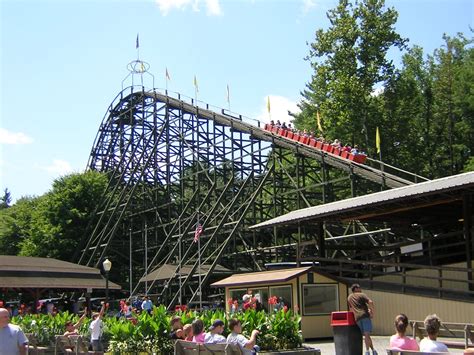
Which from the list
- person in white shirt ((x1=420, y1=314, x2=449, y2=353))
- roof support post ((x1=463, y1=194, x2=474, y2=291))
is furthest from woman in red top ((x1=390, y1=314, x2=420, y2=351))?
roof support post ((x1=463, y1=194, x2=474, y2=291))

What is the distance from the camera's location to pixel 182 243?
136ft

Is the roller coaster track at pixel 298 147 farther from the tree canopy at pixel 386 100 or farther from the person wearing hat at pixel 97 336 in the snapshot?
the person wearing hat at pixel 97 336

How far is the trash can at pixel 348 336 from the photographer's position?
13.1m

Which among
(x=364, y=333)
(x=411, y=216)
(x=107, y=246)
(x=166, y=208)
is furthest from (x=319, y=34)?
(x=364, y=333)

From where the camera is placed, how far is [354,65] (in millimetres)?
45281

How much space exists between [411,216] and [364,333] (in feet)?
42.2

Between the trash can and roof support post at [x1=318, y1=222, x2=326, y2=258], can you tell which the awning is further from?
the trash can

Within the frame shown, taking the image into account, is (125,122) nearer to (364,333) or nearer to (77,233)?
(77,233)

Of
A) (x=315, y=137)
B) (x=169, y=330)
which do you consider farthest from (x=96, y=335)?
(x=315, y=137)

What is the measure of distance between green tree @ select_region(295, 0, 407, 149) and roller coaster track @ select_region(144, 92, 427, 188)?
223 inches

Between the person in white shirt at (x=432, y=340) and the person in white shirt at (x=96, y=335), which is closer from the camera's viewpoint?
the person in white shirt at (x=432, y=340)

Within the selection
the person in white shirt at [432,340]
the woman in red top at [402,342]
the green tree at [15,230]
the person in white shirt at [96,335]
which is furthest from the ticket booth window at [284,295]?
the green tree at [15,230]

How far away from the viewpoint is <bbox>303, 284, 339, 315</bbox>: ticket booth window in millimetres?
21766

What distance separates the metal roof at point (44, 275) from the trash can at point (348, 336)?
20766 millimetres
